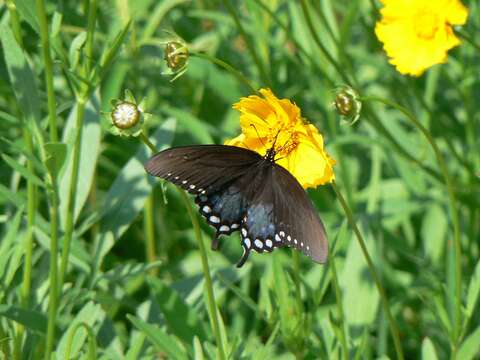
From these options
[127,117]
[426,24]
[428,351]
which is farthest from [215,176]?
[426,24]

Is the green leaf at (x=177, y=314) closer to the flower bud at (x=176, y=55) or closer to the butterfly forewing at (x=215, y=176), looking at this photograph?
the butterfly forewing at (x=215, y=176)

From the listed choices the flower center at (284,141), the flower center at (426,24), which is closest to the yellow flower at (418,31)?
the flower center at (426,24)

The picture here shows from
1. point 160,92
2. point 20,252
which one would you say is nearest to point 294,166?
point 20,252

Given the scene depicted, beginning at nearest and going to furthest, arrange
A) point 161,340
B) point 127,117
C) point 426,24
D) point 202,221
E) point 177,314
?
point 127,117
point 161,340
point 177,314
point 426,24
point 202,221

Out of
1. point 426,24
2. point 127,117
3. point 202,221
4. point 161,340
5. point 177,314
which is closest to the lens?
point 127,117

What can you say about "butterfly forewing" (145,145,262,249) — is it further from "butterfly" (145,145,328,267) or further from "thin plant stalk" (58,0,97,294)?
"thin plant stalk" (58,0,97,294)

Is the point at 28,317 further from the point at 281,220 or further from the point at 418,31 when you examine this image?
the point at 418,31

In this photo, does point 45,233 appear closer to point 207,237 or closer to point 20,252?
point 20,252

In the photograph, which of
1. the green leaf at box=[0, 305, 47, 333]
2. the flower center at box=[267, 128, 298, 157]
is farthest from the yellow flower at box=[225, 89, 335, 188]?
the green leaf at box=[0, 305, 47, 333]
